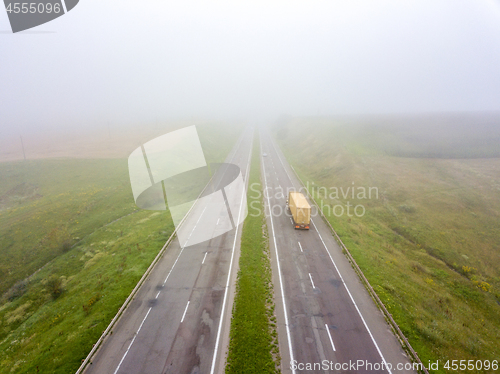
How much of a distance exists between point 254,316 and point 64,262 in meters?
23.2

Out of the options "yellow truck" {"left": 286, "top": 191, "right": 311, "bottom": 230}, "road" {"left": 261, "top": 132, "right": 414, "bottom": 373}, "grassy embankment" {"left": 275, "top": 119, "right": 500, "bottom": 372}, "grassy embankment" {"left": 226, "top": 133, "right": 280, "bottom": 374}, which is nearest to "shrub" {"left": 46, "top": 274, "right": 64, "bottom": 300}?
"grassy embankment" {"left": 226, "top": 133, "right": 280, "bottom": 374}

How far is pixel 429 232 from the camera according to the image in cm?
2794

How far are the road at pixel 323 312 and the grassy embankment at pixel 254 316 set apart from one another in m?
0.70

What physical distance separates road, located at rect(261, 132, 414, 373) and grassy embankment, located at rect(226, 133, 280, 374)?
699 millimetres

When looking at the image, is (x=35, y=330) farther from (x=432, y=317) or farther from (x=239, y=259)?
(x=432, y=317)

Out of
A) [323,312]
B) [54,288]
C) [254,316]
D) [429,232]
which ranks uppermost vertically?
[54,288]

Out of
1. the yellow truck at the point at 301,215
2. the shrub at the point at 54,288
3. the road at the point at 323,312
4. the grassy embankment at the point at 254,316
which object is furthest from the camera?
the yellow truck at the point at 301,215

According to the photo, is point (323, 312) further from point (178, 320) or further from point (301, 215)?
point (301, 215)

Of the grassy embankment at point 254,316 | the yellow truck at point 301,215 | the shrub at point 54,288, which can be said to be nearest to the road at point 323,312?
the grassy embankment at point 254,316

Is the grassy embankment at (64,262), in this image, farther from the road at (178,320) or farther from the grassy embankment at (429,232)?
the grassy embankment at (429,232)

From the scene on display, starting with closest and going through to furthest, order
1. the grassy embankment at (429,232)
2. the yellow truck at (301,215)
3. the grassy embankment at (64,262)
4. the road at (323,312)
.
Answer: the road at (323,312) → the grassy embankment at (64,262) → the grassy embankment at (429,232) → the yellow truck at (301,215)

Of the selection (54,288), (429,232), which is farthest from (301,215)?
(54,288)

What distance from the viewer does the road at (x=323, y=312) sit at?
1314 centimetres

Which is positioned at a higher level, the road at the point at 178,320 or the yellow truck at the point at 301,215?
the yellow truck at the point at 301,215
